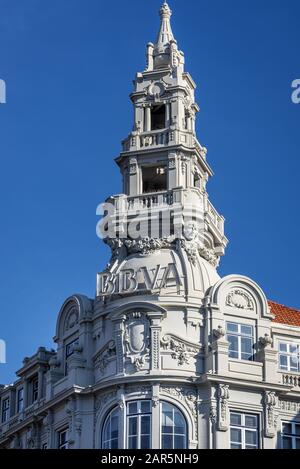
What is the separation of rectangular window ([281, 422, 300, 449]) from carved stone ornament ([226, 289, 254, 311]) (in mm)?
5995

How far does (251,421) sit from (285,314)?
8.93 meters

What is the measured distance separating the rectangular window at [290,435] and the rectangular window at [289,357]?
10.7 feet

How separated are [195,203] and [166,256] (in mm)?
3400

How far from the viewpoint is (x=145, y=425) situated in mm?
78188

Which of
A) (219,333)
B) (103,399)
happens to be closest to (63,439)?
(103,399)

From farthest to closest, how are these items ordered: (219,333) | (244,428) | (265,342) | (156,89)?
(156,89) < (265,342) < (219,333) < (244,428)

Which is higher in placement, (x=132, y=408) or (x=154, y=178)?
(x=154, y=178)

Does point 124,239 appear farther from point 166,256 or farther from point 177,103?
point 177,103

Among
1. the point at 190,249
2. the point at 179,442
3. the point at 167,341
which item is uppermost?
the point at 190,249

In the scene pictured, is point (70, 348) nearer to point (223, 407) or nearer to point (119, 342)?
point (119, 342)

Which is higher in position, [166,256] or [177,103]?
[177,103]

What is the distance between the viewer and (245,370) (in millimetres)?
80438

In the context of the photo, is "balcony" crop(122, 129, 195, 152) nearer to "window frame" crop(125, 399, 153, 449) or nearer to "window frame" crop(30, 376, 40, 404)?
"window frame" crop(30, 376, 40, 404)
